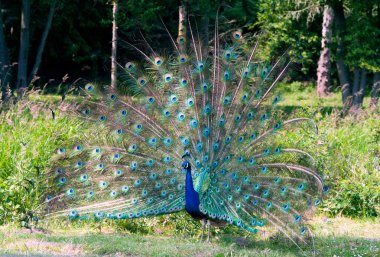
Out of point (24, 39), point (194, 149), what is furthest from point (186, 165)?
point (24, 39)

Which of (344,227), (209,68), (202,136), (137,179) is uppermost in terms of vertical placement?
(209,68)

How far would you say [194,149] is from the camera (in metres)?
8.87

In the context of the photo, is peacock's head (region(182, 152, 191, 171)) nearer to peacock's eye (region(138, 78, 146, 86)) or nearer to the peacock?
the peacock

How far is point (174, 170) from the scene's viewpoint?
882 cm

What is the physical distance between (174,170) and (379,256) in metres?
2.63

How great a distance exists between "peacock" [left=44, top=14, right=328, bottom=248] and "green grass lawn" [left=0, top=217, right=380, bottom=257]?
30 cm

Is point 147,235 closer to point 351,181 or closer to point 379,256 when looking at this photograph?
point 379,256

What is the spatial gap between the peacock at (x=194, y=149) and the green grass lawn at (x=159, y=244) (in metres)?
0.30

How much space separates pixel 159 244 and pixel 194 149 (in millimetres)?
1235

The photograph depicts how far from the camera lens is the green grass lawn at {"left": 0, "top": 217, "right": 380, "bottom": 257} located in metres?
7.91

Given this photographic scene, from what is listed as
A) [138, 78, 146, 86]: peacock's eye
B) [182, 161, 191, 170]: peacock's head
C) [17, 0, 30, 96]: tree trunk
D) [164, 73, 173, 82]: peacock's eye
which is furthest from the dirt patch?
[17, 0, 30, 96]: tree trunk

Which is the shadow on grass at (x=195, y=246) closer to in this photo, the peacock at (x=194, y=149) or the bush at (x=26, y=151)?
the peacock at (x=194, y=149)

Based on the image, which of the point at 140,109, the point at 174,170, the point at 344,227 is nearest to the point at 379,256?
the point at 344,227

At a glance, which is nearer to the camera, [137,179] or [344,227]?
[137,179]
